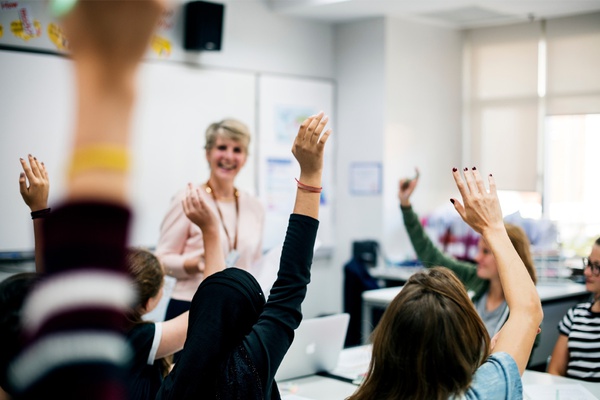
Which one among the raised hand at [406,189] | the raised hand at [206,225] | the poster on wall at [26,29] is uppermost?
the poster on wall at [26,29]

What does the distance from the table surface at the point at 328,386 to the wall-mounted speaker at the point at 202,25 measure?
2.93 metres

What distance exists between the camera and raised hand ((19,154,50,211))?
126 centimetres

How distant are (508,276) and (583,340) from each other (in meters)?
1.60

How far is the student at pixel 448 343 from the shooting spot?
1390 mm

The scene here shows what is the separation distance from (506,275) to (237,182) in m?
3.98

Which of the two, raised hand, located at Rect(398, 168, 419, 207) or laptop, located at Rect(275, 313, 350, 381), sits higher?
raised hand, located at Rect(398, 168, 419, 207)

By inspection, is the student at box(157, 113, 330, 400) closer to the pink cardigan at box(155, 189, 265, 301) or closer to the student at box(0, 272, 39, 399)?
the student at box(0, 272, 39, 399)

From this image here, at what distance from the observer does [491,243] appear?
160 centimetres

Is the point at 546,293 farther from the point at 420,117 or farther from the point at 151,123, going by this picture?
the point at 151,123

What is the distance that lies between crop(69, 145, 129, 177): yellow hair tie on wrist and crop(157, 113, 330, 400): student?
78 centimetres

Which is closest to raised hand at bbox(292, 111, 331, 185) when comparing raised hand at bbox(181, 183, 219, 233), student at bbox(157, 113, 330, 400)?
student at bbox(157, 113, 330, 400)

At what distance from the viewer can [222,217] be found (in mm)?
3158

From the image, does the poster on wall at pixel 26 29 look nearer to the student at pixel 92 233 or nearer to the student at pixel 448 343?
the student at pixel 448 343

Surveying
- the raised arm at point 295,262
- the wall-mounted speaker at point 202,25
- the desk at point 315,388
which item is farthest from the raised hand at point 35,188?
the wall-mounted speaker at point 202,25
